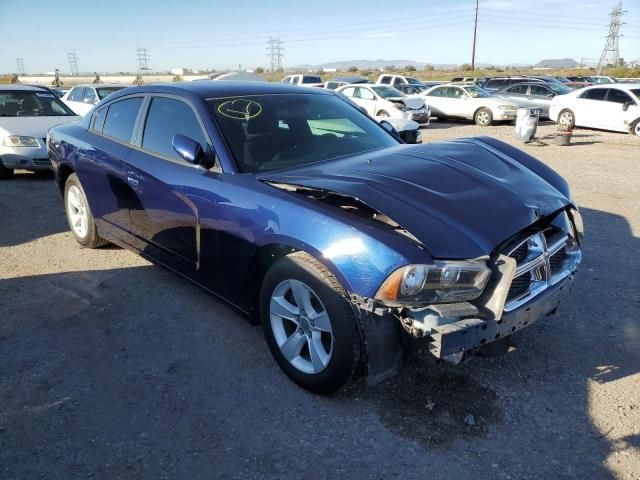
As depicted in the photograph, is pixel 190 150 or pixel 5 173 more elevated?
pixel 190 150

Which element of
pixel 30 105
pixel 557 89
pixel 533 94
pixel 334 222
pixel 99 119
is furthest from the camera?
pixel 533 94

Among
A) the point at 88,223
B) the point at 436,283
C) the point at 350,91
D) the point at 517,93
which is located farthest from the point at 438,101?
the point at 436,283

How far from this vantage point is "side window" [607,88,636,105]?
14742mm

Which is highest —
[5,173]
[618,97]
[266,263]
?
[618,97]

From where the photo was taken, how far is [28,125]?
873 cm

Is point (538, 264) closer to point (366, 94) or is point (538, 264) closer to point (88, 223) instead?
point (88, 223)

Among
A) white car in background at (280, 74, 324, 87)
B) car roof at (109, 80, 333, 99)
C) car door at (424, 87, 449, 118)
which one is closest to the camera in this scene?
car roof at (109, 80, 333, 99)

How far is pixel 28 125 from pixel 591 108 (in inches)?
601

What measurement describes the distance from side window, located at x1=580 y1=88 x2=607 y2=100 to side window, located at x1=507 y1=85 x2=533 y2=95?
4.47 m

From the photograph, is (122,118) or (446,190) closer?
(446,190)

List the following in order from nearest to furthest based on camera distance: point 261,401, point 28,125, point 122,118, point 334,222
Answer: point 334,222, point 261,401, point 122,118, point 28,125

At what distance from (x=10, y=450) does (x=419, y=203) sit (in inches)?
95.5

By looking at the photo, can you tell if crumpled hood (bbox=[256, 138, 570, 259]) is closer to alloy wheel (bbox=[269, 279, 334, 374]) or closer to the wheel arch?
the wheel arch

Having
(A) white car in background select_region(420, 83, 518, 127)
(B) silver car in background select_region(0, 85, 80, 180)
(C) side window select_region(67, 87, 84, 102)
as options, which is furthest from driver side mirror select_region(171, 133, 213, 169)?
(A) white car in background select_region(420, 83, 518, 127)
